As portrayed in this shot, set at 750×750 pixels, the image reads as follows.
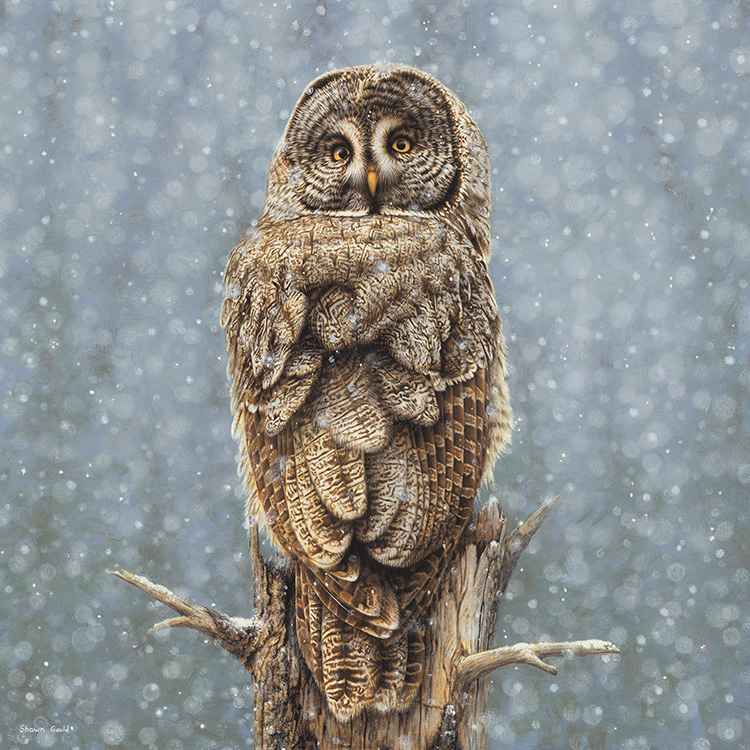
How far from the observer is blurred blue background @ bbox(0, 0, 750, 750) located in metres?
1.94

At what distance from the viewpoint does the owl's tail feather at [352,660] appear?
41.6 inches

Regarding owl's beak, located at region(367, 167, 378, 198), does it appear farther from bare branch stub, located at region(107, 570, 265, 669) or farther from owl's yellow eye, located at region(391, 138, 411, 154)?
bare branch stub, located at region(107, 570, 265, 669)

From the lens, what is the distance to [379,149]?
4.07ft

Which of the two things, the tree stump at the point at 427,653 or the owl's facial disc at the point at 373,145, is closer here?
the tree stump at the point at 427,653

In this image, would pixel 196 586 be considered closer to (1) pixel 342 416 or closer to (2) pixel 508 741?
(2) pixel 508 741

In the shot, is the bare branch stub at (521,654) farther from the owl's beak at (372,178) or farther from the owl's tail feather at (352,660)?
the owl's beak at (372,178)

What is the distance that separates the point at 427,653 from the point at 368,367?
46 centimetres

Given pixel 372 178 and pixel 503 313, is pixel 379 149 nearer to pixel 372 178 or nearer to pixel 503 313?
pixel 372 178
